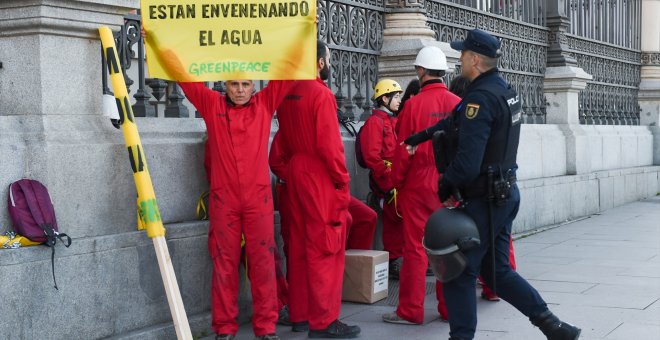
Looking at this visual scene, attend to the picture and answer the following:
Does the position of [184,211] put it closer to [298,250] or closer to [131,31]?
[298,250]

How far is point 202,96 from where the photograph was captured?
271 inches

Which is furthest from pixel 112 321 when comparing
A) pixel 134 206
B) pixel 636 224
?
pixel 636 224

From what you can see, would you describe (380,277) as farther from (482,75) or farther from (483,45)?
(483,45)

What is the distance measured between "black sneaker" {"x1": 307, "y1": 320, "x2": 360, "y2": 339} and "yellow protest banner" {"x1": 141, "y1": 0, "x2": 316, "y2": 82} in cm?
170

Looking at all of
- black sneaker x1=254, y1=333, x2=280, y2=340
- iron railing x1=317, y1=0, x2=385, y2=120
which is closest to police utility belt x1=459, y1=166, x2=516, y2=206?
black sneaker x1=254, y1=333, x2=280, y2=340

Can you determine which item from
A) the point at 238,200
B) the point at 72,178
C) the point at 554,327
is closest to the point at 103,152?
the point at 72,178

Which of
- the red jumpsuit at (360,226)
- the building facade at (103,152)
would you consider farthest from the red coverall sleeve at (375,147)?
the building facade at (103,152)

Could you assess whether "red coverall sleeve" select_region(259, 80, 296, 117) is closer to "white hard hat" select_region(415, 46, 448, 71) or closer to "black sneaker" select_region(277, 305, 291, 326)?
"white hard hat" select_region(415, 46, 448, 71)

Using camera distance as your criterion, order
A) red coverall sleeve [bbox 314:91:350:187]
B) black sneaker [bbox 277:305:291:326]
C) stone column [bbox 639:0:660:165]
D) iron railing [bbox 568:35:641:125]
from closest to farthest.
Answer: red coverall sleeve [bbox 314:91:350:187] < black sneaker [bbox 277:305:291:326] < iron railing [bbox 568:35:641:125] < stone column [bbox 639:0:660:165]

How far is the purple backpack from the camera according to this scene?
6.06 m

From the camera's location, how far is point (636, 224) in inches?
567

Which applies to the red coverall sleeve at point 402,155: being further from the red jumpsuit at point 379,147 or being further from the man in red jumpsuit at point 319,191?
the red jumpsuit at point 379,147

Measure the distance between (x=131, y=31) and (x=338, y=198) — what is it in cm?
188

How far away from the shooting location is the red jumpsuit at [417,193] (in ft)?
25.1
